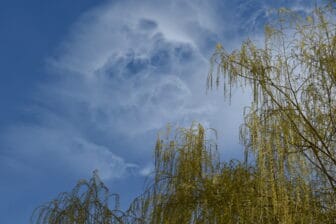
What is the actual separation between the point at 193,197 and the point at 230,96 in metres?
0.98

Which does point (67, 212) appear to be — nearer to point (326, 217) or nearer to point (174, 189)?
point (174, 189)

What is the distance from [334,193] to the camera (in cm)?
481

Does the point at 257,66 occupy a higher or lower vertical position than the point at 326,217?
higher

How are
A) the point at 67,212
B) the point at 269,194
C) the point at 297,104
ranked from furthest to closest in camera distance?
the point at 67,212, the point at 297,104, the point at 269,194

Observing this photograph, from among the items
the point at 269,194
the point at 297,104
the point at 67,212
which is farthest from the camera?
the point at 67,212

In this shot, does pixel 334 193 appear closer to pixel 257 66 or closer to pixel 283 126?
pixel 283 126

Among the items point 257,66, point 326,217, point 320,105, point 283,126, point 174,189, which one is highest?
point 257,66

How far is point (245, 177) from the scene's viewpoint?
507cm

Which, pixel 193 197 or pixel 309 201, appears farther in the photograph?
pixel 193 197

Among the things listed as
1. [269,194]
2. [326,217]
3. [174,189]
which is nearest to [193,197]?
[174,189]

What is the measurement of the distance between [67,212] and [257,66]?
2256 mm

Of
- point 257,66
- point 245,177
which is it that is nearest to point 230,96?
point 257,66

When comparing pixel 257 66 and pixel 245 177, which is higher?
pixel 257 66

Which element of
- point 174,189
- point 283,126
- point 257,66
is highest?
point 257,66
